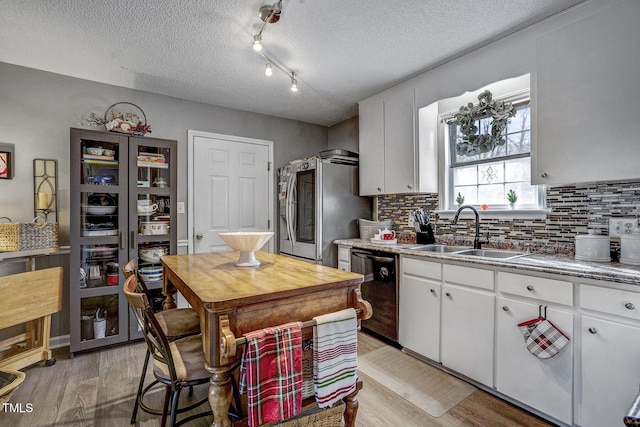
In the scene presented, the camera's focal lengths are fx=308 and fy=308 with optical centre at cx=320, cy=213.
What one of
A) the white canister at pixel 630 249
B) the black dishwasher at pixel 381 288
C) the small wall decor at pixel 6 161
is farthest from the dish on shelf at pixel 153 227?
the white canister at pixel 630 249

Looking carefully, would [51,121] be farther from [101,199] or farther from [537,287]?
[537,287]

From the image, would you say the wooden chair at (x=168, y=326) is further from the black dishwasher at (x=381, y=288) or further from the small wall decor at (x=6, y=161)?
the small wall decor at (x=6, y=161)

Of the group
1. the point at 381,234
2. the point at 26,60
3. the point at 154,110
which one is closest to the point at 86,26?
the point at 26,60

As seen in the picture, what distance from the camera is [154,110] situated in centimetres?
328

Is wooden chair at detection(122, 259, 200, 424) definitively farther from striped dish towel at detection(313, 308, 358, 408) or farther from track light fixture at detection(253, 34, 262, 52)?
track light fixture at detection(253, 34, 262, 52)

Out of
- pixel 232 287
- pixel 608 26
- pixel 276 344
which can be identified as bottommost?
pixel 276 344

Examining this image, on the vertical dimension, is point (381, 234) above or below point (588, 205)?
below

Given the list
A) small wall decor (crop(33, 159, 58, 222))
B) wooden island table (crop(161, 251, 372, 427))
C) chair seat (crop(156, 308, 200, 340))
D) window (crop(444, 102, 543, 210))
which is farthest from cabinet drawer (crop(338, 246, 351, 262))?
small wall decor (crop(33, 159, 58, 222))

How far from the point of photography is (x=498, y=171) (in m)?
2.69

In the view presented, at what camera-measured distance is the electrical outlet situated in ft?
6.10

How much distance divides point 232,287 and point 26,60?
2922 millimetres

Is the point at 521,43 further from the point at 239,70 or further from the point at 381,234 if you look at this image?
the point at 239,70

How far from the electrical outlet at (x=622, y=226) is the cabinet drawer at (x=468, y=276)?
79 centimetres

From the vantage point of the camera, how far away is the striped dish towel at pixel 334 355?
49.7 inches
